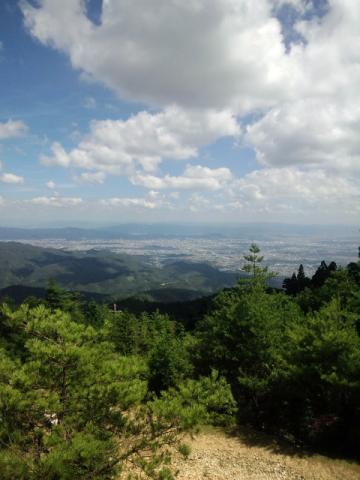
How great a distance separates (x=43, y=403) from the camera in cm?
743

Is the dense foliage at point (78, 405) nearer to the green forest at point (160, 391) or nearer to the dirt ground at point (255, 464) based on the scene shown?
the green forest at point (160, 391)

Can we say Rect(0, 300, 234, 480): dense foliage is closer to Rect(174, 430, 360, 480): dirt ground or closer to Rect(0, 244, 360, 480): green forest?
Rect(0, 244, 360, 480): green forest

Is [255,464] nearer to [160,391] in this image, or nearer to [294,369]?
[294,369]

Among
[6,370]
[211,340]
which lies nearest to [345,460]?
[211,340]

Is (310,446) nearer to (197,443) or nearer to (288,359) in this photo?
(288,359)

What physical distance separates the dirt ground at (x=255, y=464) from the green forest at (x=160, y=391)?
0.92m

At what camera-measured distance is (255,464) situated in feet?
47.8

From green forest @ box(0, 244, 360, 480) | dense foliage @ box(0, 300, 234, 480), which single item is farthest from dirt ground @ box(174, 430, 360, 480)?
dense foliage @ box(0, 300, 234, 480)

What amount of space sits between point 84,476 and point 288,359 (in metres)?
11.3

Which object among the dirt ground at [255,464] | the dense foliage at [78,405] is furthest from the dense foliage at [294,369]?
the dense foliage at [78,405]

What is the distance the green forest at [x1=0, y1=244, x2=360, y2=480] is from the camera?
7.48 metres

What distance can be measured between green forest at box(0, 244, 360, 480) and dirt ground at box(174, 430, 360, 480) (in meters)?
0.92

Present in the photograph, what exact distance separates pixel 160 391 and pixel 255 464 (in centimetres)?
916

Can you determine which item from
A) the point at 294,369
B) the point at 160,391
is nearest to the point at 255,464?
the point at 294,369
